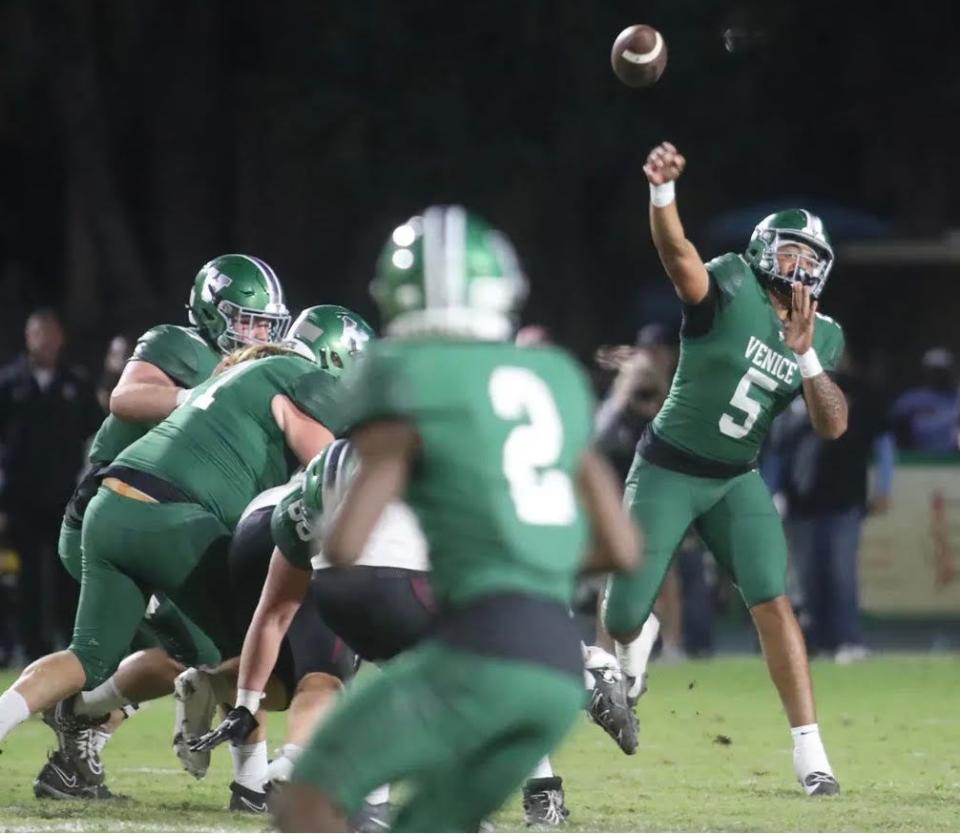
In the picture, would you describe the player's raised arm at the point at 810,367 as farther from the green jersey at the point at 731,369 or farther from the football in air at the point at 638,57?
the football in air at the point at 638,57

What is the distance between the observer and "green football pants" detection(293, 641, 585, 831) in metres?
4.07

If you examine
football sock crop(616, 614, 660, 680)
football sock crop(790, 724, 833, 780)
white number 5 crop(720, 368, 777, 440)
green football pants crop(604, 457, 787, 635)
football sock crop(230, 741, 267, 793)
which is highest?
white number 5 crop(720, 368, 777, 440)

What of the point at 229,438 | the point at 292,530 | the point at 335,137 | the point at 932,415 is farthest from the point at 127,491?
the point at 335,137

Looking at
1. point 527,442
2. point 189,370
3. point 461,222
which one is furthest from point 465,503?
point 189,370

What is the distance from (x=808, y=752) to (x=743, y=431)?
108 centimetres

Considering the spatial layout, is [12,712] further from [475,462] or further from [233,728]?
[475,462]

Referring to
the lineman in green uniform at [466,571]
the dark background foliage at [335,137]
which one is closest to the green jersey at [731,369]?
the lineman in green uniform at [466,571]

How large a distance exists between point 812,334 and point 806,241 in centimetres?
36

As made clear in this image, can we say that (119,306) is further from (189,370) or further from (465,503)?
(465,503)

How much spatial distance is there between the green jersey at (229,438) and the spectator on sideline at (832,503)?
273 inches

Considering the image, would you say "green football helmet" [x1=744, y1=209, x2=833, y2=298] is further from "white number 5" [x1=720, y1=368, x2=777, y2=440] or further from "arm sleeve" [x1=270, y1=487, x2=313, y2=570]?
"arm sleeve" [x1=270, y1=487, x2=313, y2=570]

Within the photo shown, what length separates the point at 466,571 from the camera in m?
4.23

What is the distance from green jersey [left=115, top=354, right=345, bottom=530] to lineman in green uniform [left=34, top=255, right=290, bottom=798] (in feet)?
1.33

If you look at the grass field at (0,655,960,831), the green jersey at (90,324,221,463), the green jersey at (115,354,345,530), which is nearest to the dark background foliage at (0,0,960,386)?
the grass field at (0,655,960,831)
